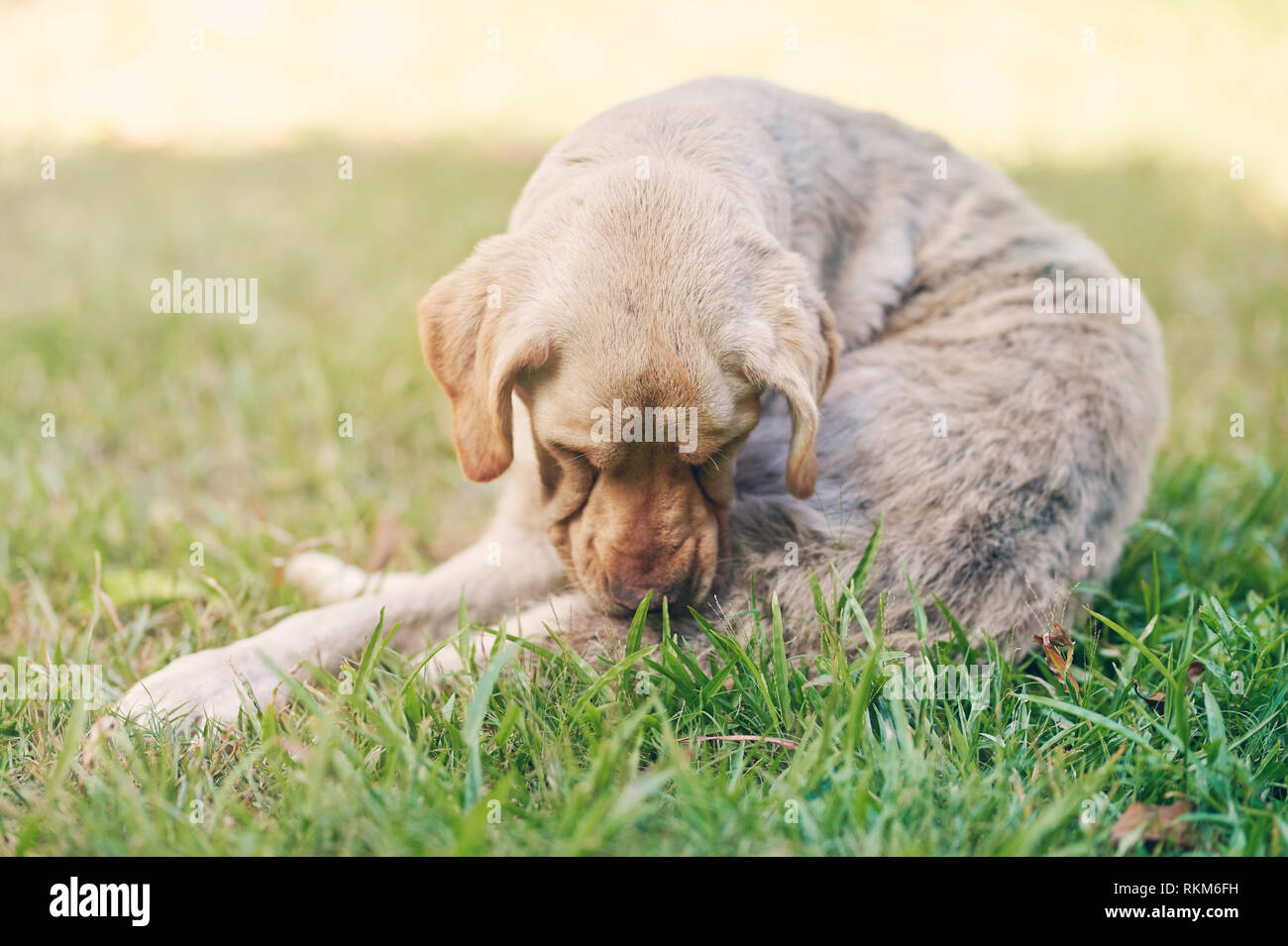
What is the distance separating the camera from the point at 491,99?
390 inches

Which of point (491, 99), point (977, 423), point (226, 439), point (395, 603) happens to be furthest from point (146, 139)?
point (977, 423)

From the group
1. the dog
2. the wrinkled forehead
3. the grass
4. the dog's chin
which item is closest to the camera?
the grass

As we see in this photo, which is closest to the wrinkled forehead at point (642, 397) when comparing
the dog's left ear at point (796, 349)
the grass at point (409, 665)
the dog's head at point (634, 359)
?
the dog's head at point (634, 359)

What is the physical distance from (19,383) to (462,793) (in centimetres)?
400

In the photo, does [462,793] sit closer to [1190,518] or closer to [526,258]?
[526,258]

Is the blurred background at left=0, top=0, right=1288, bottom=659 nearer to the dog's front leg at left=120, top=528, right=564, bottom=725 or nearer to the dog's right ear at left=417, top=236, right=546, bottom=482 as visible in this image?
the dog's front leg at left=120, top=528, right=564, bottom=725

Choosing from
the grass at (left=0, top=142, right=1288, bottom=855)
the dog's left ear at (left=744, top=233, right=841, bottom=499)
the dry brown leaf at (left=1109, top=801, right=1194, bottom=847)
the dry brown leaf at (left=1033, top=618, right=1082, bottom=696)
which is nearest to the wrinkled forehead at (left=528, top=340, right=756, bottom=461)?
the dog's left ear at (left=744, top=233, right=841, bottom=499)

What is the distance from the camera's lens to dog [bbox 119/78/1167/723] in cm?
280

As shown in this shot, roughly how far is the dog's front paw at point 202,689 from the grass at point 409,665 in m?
0.14

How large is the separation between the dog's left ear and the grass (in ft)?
1.40

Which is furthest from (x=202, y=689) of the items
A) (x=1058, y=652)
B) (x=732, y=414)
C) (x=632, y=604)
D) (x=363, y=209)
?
(x=363, y=209)

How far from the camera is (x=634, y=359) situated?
2682 millimetres

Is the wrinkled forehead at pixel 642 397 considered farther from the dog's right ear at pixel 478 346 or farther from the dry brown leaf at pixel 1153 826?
the dry brown leaf at pixel 1153 826

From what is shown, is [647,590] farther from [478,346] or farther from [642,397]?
[478,346]
